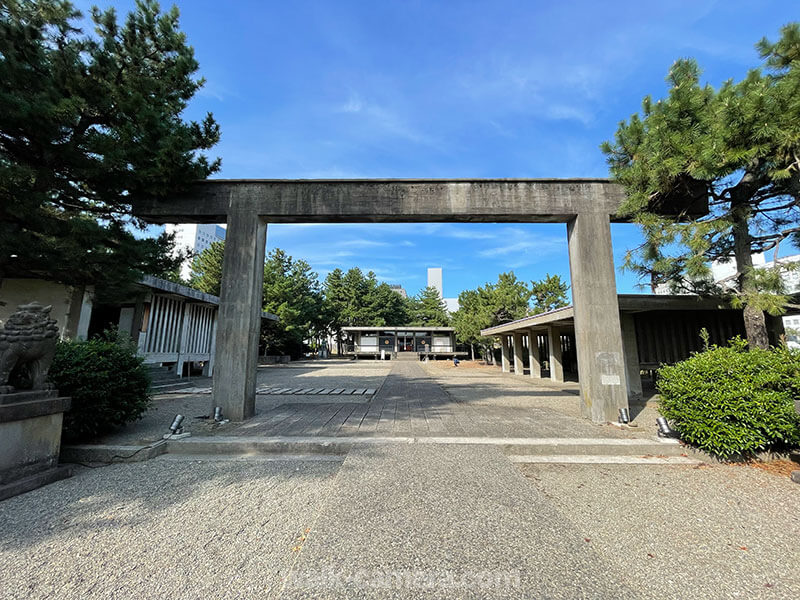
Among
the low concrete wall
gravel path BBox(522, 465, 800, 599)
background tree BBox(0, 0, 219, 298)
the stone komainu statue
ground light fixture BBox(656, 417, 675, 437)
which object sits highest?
background tree BBox(0, 0, 219, 298)

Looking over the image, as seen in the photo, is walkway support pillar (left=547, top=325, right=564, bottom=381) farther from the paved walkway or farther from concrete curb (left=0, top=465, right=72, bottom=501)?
concrete curb (left=0, top=465, right=72, bottom=501)

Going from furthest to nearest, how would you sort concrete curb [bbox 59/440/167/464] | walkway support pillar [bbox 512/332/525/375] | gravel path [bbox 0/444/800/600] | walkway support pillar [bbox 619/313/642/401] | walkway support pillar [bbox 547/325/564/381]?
walkway support pillar [bbox 512/332/525/375]
walkway support pillar [bbox 547/325/564/381]
walkway support pillar [bbox 619/313/642/401]
concrete curb [bbox 59/440/167/464]
gravel path [bbox 0/444/800/600]

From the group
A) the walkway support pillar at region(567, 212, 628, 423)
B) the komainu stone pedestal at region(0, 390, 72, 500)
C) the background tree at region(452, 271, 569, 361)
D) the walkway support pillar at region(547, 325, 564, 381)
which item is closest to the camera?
the komainu stone pedestal at region(0, 390, 72, 500)

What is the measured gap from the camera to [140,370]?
4711mm

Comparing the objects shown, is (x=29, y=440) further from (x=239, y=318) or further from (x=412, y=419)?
(x=412, y=419)

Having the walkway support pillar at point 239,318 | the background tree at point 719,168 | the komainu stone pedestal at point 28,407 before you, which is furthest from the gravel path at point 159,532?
the background tree at point 719,168

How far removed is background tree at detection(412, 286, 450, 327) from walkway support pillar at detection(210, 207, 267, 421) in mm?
37512

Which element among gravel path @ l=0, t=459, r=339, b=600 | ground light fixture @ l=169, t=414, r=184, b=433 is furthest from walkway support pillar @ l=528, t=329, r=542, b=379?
ground light fixture @ l=169, t=414, r=184, b=433

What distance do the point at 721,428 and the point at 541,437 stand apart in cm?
185

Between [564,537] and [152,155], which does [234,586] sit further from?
[152,155]

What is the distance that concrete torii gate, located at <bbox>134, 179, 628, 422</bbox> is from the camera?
529 cm

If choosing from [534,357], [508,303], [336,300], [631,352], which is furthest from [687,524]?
[336,300]

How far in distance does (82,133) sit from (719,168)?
9.19 meters

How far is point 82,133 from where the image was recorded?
5.25 metres
